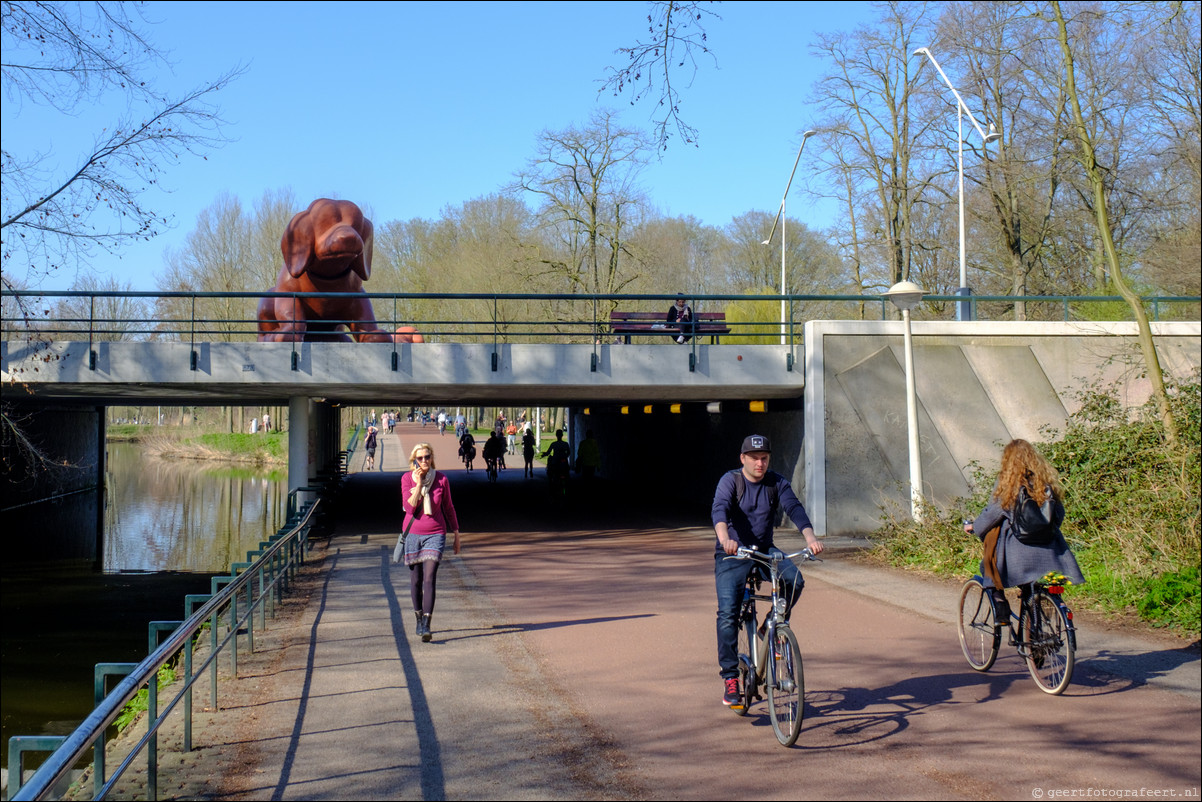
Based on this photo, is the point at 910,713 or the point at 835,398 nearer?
the point at 910,713

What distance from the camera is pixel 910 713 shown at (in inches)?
245

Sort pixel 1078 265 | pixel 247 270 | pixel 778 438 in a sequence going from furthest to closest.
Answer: pixel 247 270 < pixel 1078 265 < pixel 778 438

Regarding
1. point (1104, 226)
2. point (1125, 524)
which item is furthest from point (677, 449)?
point (1125, 524)

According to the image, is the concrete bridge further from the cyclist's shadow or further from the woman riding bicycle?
the woman riding bicycle

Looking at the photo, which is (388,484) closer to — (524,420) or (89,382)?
(89,382)

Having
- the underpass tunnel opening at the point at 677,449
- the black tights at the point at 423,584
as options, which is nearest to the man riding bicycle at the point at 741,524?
the black tights at the point at 423,584

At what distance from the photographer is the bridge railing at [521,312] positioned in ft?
53.9

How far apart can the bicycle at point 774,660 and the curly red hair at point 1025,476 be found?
1499 mm

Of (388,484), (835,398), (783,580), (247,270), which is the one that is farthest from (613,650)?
(247,270)

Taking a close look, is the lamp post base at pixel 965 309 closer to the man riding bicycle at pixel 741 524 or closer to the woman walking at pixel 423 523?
the woman walking at pixel 423 523

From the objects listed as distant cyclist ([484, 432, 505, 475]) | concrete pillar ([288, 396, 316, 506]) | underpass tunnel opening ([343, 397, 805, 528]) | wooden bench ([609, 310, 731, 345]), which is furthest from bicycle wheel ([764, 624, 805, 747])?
distant cyclist ([484, 432, 505, 475])

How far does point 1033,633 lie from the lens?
22.2ft

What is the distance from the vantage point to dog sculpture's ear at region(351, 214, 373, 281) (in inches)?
850

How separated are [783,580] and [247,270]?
47.5 metres
